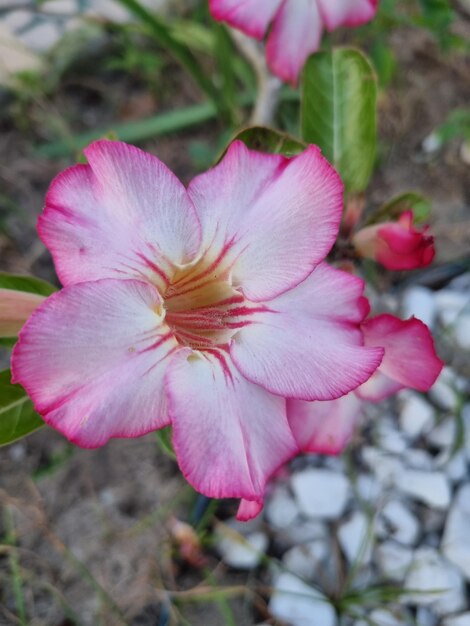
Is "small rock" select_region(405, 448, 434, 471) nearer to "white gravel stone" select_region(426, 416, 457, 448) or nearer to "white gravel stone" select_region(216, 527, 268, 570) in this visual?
"white gravel stone" select_region(426, 416, 457, 448)

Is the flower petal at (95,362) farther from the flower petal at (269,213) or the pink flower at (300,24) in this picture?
the pink flower at (300,24)

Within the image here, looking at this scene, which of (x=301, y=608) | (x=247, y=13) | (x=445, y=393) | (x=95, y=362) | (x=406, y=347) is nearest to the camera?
(x=95, y=362)

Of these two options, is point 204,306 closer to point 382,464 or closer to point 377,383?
point 377,383

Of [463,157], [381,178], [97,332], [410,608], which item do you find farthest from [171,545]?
[463,157]

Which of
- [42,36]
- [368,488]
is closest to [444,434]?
[368,488]

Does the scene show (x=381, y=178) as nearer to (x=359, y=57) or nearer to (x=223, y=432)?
(x=359, y=57)

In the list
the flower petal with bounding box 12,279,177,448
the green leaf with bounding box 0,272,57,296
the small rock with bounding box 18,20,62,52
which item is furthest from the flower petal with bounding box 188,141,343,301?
the small rock with bounding box 18,20,62,52

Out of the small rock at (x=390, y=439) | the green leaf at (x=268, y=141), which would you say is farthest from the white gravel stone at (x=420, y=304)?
the green leaf at (x=268, y=141)
